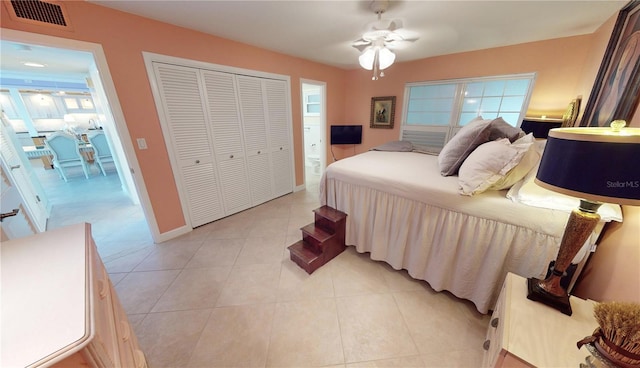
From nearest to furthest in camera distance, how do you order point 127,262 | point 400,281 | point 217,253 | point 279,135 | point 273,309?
point 273,309 < point 400,281 < point 127,262 < point 217,253 < point 279,135

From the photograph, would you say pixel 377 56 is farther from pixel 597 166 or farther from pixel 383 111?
pixel 383 111

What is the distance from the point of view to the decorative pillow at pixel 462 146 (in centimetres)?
157

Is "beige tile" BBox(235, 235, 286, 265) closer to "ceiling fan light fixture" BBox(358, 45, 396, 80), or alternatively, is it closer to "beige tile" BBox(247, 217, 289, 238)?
"beige tile" BBox(247, 217, 289, 238)

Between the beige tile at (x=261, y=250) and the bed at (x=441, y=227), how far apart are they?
76 cm

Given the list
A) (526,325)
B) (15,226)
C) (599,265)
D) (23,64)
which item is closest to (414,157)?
(599,265)

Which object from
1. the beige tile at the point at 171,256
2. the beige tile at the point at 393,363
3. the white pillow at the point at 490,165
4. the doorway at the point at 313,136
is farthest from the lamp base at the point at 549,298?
the doorway at the point at 313,136

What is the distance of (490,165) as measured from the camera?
1297mm

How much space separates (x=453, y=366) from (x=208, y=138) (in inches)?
114

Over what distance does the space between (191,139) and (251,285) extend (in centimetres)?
172

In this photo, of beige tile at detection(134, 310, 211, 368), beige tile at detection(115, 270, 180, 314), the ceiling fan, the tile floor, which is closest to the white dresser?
beige tile at detection(134, 310, 211, 368)

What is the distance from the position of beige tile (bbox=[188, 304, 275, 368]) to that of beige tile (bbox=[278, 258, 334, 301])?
0.17 meters

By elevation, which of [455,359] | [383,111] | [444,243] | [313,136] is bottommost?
[455,359]

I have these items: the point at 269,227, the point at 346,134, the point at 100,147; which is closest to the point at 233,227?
the point at 269,227

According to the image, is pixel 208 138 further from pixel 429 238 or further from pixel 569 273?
pixel 569 273
